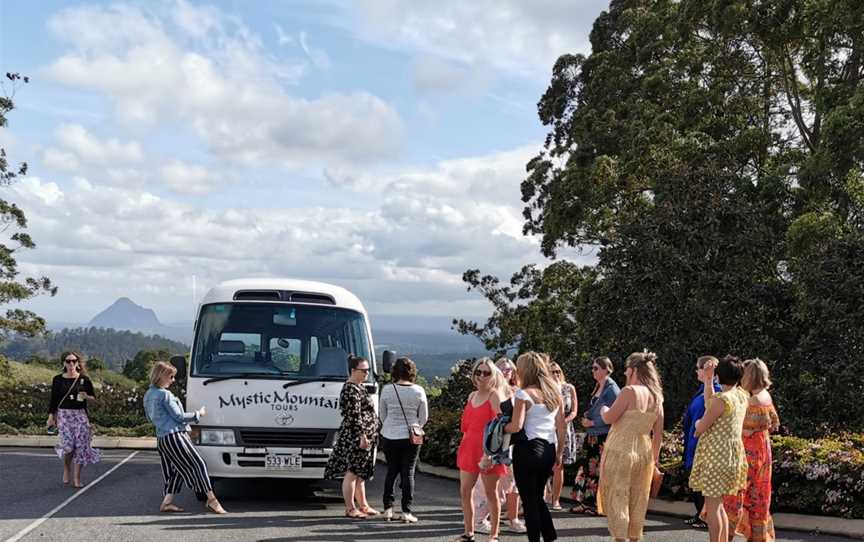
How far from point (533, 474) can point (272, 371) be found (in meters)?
4.66

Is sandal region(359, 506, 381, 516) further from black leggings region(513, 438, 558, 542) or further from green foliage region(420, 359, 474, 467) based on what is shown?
green foliage region(420, 359, 474, 467)

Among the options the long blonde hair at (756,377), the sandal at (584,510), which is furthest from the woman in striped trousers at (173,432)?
the long blonde hair at (756,377)

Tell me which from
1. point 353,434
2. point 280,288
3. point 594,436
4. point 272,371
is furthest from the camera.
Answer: point 280,288

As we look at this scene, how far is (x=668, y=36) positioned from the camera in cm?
2673

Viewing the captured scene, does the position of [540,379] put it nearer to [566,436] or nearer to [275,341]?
[566,436]

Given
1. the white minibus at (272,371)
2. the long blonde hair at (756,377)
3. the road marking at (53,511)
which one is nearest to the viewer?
the long blonde hair at (756,377)

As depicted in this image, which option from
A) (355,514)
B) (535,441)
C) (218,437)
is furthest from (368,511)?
(535,441)

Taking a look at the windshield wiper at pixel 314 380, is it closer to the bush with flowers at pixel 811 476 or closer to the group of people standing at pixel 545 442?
the group of people standing at pixel 545 442

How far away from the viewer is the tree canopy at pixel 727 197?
1850 centimetres

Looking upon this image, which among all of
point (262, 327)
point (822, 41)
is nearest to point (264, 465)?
point (262, 327)

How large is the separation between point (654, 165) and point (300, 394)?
15261 millimetres

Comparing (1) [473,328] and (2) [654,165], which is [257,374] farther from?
(1) [473,328]

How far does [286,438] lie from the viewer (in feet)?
38.9

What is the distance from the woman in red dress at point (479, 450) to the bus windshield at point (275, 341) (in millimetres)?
3322
